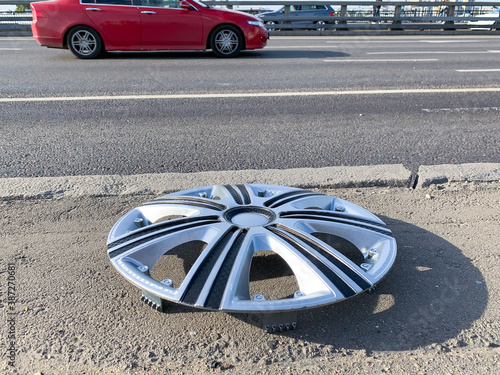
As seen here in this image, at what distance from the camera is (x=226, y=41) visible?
407 inches

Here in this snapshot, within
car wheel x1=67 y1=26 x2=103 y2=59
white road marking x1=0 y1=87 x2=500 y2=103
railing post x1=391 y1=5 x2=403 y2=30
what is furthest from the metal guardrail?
white road marking x1=0 y1=87 x2=500 y2=103

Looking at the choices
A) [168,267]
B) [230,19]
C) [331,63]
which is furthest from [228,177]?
[230,19]

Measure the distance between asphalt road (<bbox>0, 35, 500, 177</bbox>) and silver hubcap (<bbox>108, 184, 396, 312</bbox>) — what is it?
4.16ft

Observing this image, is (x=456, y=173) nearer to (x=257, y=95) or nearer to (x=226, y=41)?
(x=257, y=95)

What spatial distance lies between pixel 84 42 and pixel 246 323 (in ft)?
30.4

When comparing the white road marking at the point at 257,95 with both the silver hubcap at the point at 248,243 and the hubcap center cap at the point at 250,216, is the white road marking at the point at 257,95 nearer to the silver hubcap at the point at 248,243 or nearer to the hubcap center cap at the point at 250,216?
the silver hubcap at the point at 248,243

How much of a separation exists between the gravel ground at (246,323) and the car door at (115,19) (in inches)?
317

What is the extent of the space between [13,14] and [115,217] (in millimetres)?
15749

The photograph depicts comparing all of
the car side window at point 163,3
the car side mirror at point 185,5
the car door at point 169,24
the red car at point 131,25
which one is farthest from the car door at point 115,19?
the car side mirror at point 185,5

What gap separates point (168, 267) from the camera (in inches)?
91.5

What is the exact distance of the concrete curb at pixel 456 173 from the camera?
3.41 meters

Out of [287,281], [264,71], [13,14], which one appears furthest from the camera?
[13,14]

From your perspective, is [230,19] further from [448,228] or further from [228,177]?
[448,228]

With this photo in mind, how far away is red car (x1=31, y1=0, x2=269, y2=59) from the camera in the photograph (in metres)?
9.70
